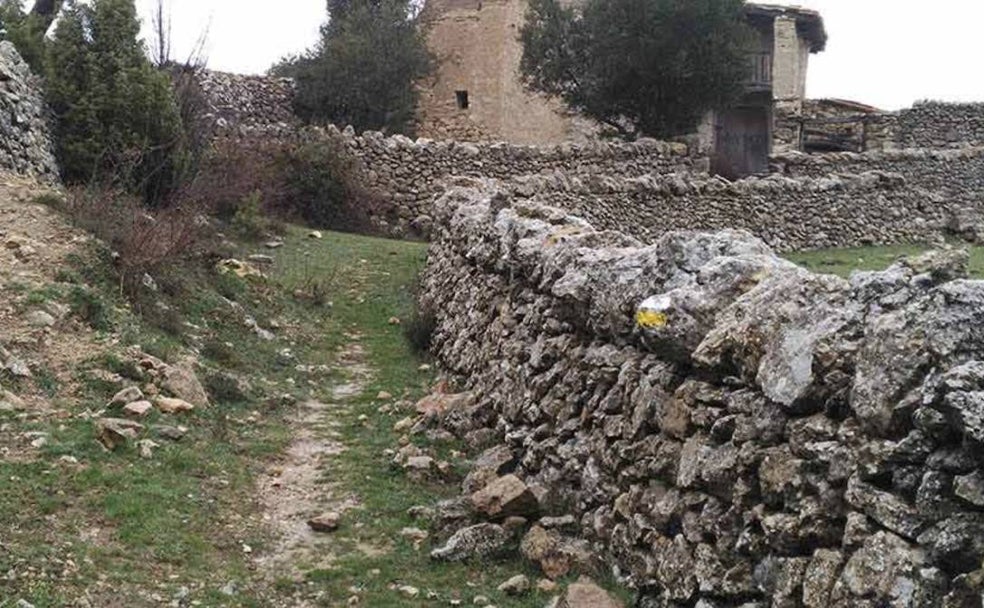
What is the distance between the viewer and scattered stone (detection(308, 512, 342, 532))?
7.14 meters

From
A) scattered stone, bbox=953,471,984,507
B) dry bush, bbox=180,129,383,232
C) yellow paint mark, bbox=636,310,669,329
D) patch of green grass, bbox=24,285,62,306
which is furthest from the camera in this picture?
dry bush, bbox=180,129,383,232

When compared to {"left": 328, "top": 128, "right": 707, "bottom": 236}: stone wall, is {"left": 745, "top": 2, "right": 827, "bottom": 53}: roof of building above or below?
above

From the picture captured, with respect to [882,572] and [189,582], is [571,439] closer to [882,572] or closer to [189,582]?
[189,582]

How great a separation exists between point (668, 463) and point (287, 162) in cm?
1666

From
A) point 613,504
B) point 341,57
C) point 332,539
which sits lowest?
point 332,539

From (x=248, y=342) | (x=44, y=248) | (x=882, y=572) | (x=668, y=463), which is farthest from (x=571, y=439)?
(x=44, y=248)

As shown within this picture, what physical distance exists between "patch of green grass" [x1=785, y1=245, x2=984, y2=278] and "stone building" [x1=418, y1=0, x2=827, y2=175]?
1737 centimetres

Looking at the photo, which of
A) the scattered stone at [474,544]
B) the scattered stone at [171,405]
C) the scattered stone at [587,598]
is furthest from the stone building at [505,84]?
the scattered stone at [587,598]

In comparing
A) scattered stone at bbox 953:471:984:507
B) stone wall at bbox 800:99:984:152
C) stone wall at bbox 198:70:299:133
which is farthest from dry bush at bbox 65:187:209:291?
stone wall at bbox 800:99:984:152

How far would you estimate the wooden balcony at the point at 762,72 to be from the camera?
133ft

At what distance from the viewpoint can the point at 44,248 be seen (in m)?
11.0

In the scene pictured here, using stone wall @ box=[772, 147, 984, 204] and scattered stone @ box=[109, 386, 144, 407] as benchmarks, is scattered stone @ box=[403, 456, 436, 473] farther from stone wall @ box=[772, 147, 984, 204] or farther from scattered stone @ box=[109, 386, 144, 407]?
stone wall @ box=[772, 147, 984, 204]

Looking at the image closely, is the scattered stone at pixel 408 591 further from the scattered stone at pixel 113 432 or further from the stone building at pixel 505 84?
the stone building at pixel 505 84

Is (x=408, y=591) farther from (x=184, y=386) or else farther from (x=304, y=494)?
(x=184, y=386)
